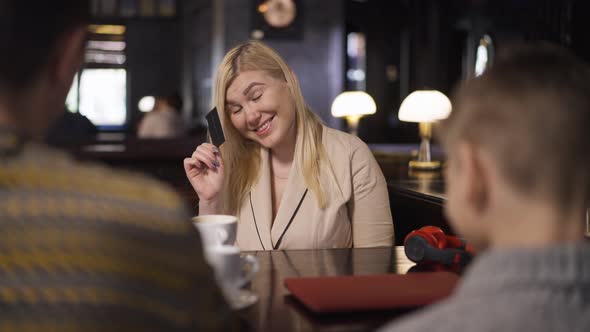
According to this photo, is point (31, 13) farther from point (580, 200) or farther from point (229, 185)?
point (229, 185)

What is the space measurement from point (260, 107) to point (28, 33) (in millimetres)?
1405

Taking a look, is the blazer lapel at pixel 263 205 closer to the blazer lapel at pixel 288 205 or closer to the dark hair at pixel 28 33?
the blazer lapel at pixel 288 205

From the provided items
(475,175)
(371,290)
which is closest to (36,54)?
(475,175)

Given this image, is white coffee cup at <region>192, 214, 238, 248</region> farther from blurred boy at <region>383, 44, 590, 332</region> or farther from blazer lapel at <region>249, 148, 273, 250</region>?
blazer lapel at <region>249, 148, 273, 250</region>

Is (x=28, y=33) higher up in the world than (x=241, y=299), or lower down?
higher up

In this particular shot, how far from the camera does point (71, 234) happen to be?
0.59m

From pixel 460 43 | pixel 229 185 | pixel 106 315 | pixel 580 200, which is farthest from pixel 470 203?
pixel 460 43

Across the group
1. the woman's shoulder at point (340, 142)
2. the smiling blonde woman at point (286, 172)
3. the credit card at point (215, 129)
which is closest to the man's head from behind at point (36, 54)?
the credit card at point (215, 129)

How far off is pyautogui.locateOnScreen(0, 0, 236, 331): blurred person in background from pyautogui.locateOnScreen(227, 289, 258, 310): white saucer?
0.41 metres

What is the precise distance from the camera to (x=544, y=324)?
0.63 m

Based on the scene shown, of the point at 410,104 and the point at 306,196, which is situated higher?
the point at 410,104

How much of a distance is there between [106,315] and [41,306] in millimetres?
60

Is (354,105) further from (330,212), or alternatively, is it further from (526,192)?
(526,192)

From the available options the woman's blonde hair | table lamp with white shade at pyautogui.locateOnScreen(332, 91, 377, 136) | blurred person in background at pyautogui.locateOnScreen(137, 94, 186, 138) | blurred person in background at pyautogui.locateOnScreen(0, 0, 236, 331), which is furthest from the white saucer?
blurred person in background at pyautogui.locateOnScreen(137, 94, 186, 138)
